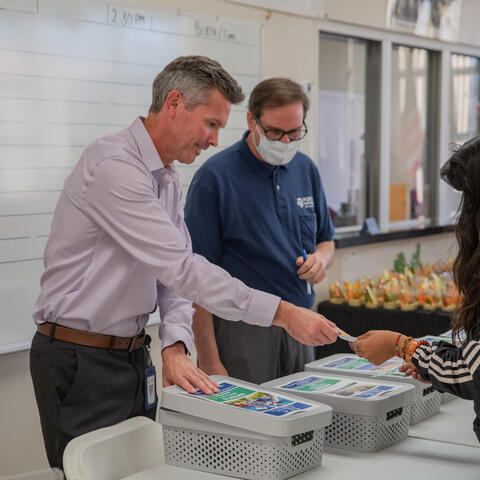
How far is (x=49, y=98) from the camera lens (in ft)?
10.1

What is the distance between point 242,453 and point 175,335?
570mm

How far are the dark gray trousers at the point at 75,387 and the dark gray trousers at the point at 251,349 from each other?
0.64 m

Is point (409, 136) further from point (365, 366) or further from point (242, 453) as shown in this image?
point (242, 453)

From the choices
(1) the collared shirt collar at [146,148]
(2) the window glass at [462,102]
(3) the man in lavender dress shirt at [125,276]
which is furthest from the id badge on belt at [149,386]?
(2) the window glass at [462,102]

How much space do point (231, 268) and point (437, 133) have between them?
12.3 ft

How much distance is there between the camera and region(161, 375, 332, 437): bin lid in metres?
1.61

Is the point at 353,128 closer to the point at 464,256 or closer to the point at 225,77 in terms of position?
the point at 225,77

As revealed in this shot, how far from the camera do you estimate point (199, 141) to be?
2100 millimetres

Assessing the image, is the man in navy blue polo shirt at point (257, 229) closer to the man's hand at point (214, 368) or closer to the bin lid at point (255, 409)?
the man's hand at point (214, 368)

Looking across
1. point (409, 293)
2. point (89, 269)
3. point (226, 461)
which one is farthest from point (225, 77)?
point (409, 293)

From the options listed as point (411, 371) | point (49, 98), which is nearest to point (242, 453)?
point (411, 371)

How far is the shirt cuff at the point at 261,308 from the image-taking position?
6.38ft

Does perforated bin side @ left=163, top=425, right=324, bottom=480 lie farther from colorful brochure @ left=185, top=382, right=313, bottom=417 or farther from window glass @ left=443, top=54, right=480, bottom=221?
window glass @ left=443, top=54, right=480, bottom=221

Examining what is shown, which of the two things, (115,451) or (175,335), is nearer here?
(115,451)
